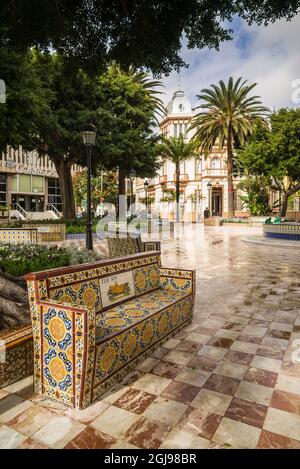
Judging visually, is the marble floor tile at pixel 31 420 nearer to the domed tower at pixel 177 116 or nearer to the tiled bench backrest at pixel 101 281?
the tiled bench backrest at pixel 101 281

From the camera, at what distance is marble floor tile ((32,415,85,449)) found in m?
2.27

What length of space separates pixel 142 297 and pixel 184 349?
874mm

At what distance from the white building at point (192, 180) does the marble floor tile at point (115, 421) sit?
1487 inches

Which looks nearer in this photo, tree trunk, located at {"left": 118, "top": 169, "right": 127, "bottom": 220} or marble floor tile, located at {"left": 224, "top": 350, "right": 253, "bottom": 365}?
marble floor tile, located at {"left": 224, "top": 350, "right": 253, "bottom": 365}

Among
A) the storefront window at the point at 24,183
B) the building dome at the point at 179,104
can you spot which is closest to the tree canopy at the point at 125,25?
the storefront window at the point at 24,183

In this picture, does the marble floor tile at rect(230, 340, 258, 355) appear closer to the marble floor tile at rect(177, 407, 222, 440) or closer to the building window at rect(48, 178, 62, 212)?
the marble floor tile at rect(177, 407, 222, 440)

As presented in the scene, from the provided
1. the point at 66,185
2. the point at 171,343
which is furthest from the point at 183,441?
the point at 66,185

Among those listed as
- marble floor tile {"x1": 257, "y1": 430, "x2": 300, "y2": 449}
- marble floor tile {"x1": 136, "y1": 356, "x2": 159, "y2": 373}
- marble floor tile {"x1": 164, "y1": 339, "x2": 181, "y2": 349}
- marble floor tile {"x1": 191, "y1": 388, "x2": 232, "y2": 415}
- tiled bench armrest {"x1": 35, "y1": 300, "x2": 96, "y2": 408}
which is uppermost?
tiled bench armrest {"x1": 35, "y1": 300, "x2": 96, "y2": 408}

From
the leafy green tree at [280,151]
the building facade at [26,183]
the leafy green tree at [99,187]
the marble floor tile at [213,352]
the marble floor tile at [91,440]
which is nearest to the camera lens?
the marble floor tile at [91,440]

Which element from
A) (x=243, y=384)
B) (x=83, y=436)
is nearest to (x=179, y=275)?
(x=243, y=384)

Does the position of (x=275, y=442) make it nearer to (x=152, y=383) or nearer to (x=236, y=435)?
(x=236, y=435)

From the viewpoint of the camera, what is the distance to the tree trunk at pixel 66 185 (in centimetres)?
2139

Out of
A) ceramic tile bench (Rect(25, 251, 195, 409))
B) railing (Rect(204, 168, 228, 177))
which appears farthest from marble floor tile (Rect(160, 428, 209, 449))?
railing (Rect(204, 168, 228, 177))

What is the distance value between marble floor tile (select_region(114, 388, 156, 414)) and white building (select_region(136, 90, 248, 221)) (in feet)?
123
